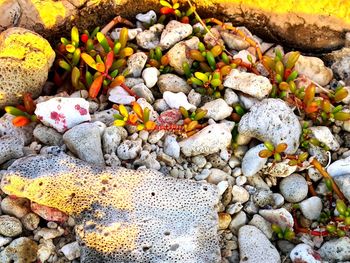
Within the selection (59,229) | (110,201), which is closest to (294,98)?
(110,201)

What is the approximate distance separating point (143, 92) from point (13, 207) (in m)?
0.96

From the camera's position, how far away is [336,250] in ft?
10.5

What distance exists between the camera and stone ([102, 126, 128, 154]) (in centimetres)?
337

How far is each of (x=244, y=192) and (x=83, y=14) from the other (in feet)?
4.83

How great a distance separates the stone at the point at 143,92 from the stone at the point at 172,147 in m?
0.32

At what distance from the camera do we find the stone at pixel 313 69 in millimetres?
3816

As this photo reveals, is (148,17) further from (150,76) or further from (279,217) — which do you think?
(279,217)

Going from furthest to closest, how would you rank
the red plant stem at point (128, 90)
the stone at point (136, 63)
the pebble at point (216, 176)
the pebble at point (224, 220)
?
the stone at point (136, 63)
the red plant stem at point (128, 90)
the pebble at point (216, 176)
the pebble at point (224, 220)

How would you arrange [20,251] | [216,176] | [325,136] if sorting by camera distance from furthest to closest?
[325,136], [216,176], [20,251]

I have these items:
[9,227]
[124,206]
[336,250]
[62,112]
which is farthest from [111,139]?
[336,250]

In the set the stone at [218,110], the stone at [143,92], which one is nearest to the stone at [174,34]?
the stone at [143,92]

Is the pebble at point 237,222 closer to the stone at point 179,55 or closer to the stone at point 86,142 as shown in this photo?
the stone at point 86,142

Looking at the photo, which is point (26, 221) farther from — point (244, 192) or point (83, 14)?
point (83, 14)

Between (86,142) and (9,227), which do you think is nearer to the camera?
(9,227)
